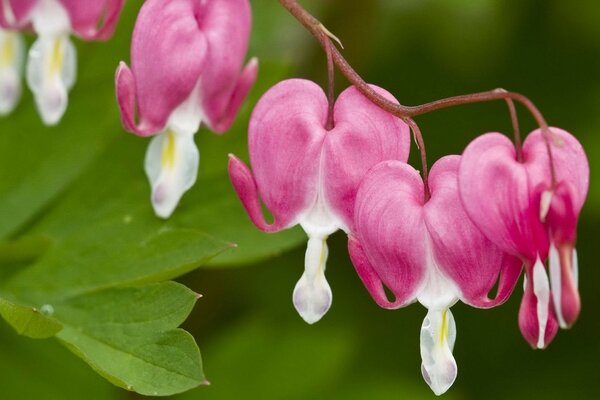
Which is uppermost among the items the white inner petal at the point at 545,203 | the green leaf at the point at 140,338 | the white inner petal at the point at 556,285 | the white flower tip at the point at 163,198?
the white inner petal at the point at 545,203

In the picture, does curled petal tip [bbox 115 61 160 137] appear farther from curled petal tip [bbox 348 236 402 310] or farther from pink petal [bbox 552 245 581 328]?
pink petal [bbox 552 245 581 328]

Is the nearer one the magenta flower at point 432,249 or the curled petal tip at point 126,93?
the magenta flower at point 432,249

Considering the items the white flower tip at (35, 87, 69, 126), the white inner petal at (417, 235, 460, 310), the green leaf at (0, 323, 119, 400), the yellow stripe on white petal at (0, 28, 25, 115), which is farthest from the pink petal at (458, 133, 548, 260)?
the green leaf at (0, 323, 119, 400)

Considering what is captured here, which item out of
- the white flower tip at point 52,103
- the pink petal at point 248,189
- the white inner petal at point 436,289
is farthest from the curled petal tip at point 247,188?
the white flower tip at point 52,103

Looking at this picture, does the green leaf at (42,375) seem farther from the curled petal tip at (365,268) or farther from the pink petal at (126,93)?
the curled petal tip at (365,268)

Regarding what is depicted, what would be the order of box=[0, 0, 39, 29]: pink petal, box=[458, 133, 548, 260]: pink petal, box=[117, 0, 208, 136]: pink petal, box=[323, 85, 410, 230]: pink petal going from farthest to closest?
box=[0, 0, 39, 29]: pink petal, box=[117, 0, 208, 136]: pink petal, box=[323, 85, 410, 230]: pink petal, box=[458, 133, 548, 260]: pink petal

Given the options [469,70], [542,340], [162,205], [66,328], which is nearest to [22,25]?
[162,205]
